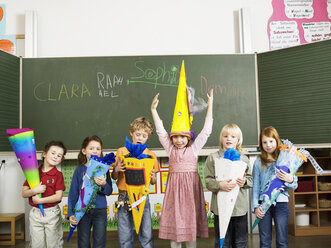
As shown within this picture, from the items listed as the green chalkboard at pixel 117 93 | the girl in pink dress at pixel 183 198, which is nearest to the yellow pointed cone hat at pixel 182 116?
the girl in pink dress at pixel 183 198

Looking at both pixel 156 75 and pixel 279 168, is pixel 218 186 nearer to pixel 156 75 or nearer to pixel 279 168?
pixel 279 168

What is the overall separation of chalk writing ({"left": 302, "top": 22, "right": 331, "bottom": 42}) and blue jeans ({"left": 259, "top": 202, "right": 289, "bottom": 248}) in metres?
2.43

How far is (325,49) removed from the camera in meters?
3.05

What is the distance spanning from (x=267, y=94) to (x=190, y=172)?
167 centimetres

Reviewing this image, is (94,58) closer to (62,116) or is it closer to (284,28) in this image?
(62,116)

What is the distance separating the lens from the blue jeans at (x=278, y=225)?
2.16 m

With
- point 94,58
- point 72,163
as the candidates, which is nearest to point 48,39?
point 94,58

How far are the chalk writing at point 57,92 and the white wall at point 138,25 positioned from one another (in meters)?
0.50

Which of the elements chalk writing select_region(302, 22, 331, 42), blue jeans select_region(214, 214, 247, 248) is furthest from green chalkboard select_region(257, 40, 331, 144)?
blue jeans select_region(214, 214, 247, 248)

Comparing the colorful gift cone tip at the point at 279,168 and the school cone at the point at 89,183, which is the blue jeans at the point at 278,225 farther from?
the school cone at the point at 89,183

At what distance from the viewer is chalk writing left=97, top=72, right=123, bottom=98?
3348 mm

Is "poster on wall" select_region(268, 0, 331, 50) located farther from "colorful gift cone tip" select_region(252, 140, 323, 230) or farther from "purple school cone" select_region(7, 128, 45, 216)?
"purple school cone" select_region(7, 128, 45, 216)

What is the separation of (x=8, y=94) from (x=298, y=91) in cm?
299

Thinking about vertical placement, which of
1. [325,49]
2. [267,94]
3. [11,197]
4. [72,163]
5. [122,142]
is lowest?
[11,197]
